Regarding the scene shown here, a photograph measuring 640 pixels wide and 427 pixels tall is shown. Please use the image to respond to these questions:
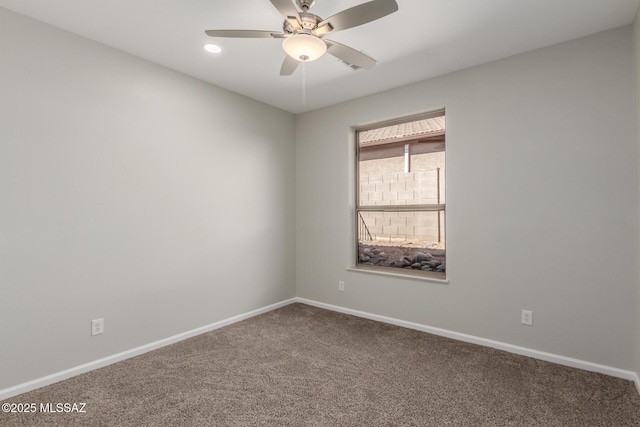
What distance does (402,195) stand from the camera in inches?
146

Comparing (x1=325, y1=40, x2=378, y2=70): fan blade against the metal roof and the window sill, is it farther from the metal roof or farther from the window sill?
the window sill

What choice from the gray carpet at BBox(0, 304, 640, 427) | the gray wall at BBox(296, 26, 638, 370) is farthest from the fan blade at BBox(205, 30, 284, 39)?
the gray carpet at BBox(0, 304, 640, 427)

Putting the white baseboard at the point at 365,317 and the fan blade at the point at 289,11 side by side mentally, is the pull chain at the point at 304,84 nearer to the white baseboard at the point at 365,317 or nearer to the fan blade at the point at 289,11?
the fan blade at the point at 289,11

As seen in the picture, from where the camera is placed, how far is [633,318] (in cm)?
238

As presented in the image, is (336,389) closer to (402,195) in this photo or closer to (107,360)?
(107,360)

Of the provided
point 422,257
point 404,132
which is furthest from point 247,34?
point 422,257

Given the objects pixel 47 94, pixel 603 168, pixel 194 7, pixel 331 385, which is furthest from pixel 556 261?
pixel 47 94

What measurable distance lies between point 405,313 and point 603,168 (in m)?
2.16

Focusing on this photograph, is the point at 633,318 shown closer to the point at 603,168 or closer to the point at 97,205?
the point at 603,168

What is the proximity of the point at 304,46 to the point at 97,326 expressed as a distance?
8.58 ft

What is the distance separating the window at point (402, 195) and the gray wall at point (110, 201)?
1.37m

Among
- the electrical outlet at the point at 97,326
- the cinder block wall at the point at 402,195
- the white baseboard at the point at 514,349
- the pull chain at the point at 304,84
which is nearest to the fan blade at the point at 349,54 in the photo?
the pull chain at the point at 304,84

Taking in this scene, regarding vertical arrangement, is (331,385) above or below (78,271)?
below

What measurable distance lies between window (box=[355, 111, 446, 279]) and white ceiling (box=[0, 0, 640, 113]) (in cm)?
66
